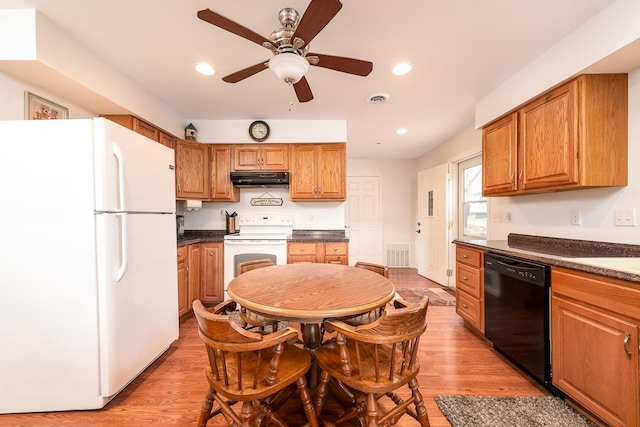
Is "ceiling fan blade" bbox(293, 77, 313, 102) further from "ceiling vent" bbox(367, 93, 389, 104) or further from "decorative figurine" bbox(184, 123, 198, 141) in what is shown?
"decorative figurine" bbox(184, 123, 198, 141)

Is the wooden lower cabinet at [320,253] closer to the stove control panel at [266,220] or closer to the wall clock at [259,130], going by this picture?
the stove control panel at [266,220]

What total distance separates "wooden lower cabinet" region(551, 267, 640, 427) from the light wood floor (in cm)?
36

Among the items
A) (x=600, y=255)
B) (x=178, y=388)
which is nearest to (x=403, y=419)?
(x=178, y=388)

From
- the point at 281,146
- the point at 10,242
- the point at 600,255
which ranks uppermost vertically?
the point at 281,146

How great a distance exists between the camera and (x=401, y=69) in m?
2.24

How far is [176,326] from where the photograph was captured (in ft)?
7.40

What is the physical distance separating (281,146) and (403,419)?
3.09 m

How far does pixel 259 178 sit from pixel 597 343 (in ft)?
10.8

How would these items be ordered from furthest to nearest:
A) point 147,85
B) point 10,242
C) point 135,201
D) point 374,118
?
point 374,118
point 147,85
point 135,201
point 10,242

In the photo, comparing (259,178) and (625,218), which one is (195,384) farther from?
(625,218)

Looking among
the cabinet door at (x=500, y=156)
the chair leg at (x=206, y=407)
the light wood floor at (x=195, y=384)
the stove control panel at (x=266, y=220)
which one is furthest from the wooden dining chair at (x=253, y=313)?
the cabinet door at (x=500, y=156)

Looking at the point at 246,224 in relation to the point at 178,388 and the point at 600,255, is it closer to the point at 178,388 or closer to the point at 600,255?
the point at 178,388

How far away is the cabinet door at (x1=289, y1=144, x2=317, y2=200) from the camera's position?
3.46 m

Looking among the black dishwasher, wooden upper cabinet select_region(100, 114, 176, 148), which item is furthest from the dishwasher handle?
wooden upper cabinet select_region(100, 114, 176, 148)
